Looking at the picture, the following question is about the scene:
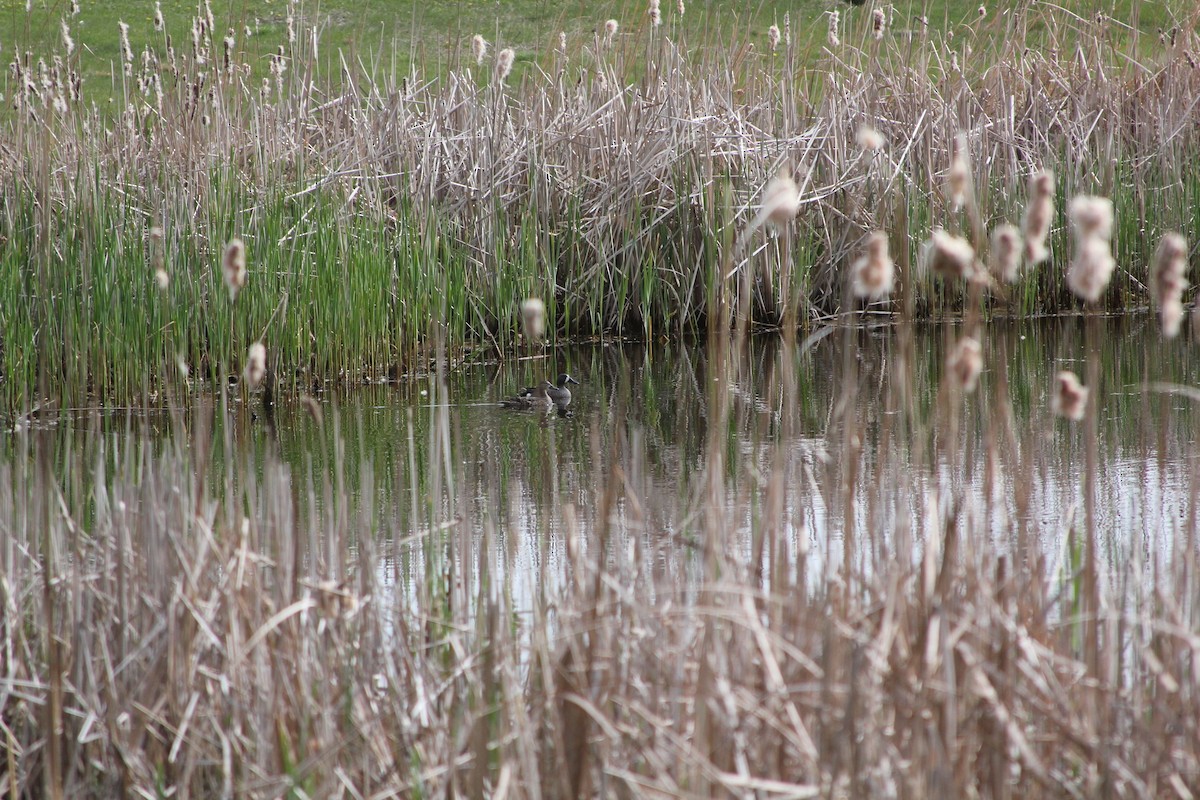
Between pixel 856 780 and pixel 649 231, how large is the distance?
210 inches

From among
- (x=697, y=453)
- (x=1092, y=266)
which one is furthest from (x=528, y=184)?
(x=1092, y=266)

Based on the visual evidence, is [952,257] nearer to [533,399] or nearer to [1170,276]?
[1170,276]

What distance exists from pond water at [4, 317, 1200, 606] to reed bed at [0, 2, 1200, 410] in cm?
32

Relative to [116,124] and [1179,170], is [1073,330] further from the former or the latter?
[116,124]

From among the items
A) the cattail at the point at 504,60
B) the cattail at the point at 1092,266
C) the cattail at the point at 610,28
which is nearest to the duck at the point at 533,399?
the cattail at the point at 504,60

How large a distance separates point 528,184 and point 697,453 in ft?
8.85

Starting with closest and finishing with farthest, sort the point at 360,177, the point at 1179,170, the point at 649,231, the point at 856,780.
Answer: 1. the point at 856,780
2. the point at 360,177
3. the point at 649,231
4. the point at 1179,170

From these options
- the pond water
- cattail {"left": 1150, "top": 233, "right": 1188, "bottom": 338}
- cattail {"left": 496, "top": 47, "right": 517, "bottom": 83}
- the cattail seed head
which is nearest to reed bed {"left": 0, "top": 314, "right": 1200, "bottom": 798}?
the pond water

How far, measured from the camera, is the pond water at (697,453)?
2.43m

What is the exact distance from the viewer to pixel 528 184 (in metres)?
6.93

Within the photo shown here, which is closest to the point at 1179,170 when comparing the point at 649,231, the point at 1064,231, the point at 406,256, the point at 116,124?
the point at 1064,231

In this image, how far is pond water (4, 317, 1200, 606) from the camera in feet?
7.97

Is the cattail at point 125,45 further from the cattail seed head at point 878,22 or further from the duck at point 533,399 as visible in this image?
the cattail seed head at point 878,22

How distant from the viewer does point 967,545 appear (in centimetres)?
204
